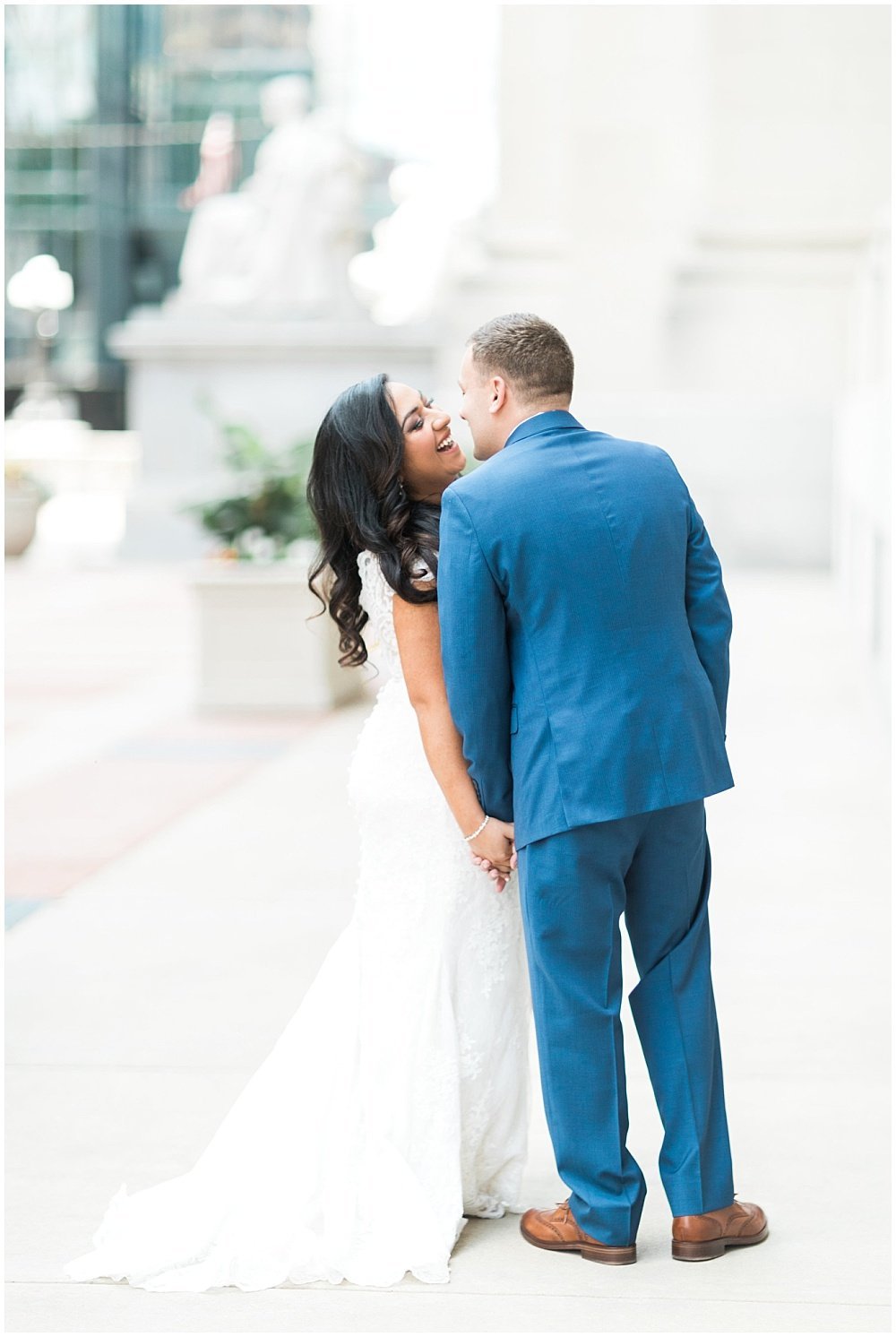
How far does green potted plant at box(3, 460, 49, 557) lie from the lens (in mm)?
22125

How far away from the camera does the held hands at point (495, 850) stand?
3.38m

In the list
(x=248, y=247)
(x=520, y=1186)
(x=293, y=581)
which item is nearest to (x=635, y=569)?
(x=520, y=1186)

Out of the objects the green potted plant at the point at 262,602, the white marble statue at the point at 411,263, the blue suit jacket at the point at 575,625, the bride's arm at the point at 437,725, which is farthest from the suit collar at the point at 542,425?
the white marble statue at the point at 411,263

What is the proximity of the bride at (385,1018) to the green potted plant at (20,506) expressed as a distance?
18984 millimetres

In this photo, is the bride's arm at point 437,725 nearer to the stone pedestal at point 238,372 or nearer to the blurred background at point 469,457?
the blurred background at point 469,457

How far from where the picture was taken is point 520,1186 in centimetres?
380

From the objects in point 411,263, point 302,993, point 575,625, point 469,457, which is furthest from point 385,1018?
point 411,263

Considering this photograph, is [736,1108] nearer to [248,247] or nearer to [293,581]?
[293,581]

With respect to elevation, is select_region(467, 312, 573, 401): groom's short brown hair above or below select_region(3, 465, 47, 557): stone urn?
above

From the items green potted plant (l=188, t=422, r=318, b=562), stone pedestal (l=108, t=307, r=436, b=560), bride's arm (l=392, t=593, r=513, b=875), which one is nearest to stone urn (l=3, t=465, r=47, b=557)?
stone pedestal (l=108, t=307, r=436, b=560)

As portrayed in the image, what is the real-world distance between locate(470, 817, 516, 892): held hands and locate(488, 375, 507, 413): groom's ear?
805 millimetres

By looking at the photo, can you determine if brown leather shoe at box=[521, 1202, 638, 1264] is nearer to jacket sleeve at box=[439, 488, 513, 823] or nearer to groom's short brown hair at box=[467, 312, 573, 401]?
jacket sleeve at box=[439, 488, 513, 823]

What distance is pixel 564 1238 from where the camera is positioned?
3492 mm

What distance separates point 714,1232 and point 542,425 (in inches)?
64.9
